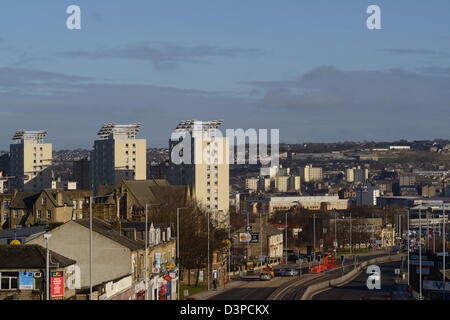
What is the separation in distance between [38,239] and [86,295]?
45.6ft

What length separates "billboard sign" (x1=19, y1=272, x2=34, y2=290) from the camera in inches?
2327

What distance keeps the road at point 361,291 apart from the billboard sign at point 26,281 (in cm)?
3385

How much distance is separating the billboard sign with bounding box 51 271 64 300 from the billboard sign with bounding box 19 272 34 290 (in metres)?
2.02

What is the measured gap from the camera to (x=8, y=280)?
59469 millimetres

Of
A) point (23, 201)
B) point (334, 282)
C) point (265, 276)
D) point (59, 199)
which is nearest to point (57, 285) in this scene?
point (265, 276)

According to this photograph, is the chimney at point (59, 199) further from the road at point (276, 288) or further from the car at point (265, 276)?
the road at point (276, 288)

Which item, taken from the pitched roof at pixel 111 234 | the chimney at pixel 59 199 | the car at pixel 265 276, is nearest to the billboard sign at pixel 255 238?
the chimney at pixel 59 199

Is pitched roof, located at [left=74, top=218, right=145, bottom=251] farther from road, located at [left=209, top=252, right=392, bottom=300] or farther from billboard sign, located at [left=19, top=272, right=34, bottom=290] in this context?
billboard sign, located at [left=19, top=272, right=34, bottom=290]

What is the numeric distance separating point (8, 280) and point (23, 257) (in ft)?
5.95

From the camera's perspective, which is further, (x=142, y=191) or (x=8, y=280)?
(x=142, y=191)

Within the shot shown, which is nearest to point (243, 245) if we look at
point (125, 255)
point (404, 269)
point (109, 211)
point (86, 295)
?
point (404, 269)

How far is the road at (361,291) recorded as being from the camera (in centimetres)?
9425

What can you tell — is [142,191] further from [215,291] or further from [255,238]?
[215,291]
